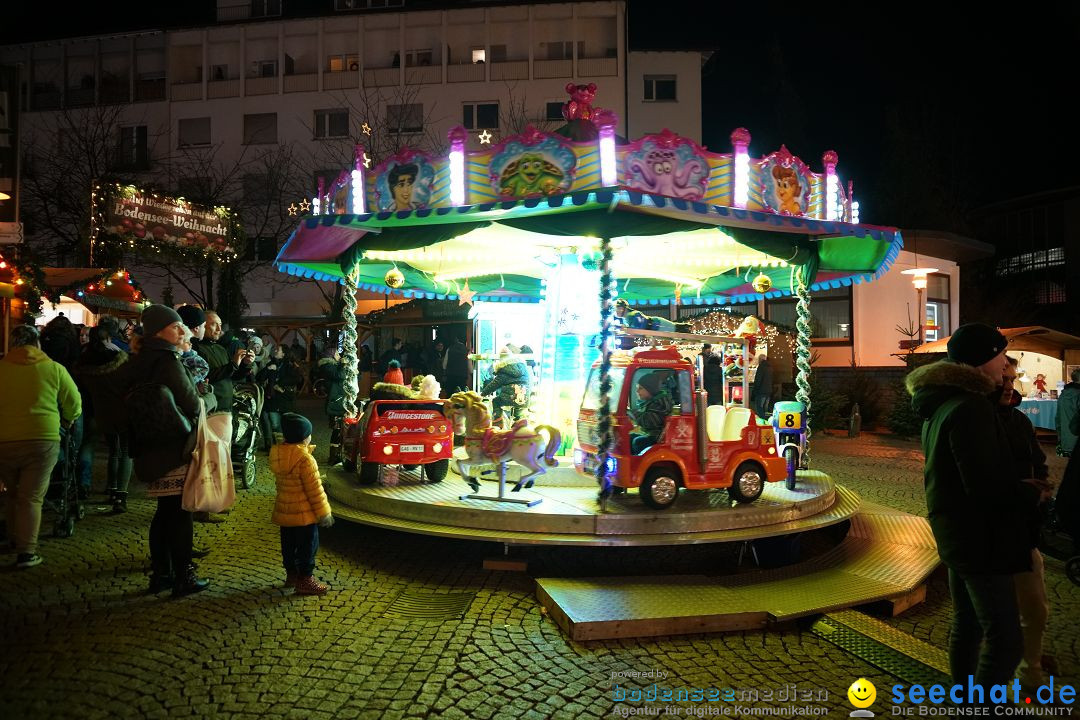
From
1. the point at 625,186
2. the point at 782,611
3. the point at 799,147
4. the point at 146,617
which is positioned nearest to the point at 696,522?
the point at 782,611

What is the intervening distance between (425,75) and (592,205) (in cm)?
2826

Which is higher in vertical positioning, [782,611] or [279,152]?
[279,152]

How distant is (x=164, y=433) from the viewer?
517cm

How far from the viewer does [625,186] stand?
675 centimetres

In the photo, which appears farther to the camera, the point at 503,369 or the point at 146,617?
the point at 503,369

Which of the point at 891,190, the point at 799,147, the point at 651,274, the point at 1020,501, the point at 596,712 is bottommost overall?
the point at 596,712

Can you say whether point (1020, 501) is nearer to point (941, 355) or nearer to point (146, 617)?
point (146, 617)

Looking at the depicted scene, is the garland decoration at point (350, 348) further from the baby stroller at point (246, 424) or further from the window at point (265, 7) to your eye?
the window at point (265, 7)

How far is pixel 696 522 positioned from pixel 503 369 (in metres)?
3.15

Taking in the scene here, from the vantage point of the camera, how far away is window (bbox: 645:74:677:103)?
32.4 metres

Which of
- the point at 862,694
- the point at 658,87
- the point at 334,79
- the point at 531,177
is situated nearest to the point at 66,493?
the point at 531,177

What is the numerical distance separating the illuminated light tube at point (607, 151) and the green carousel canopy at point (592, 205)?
0.01 meters

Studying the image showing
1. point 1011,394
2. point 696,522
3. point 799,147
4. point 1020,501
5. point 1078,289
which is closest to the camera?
point 1020,501

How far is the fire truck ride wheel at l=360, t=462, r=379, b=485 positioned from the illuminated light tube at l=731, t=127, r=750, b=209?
16.4ft
